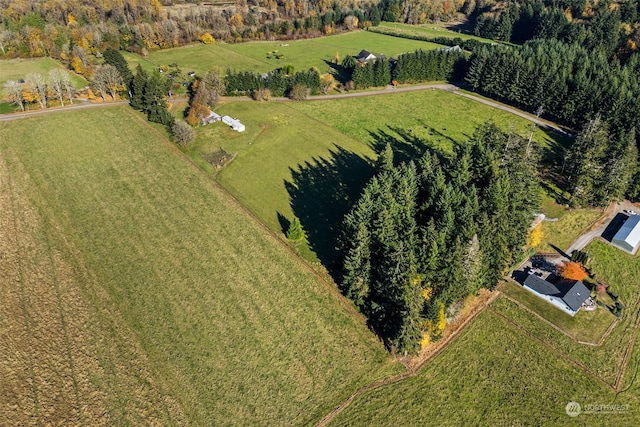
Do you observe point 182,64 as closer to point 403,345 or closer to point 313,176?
point 313,176

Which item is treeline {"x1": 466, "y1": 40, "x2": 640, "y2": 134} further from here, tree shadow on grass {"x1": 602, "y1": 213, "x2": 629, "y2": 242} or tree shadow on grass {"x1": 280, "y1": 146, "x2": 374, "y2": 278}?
tree shadow on grass {"x1": 280, "y1": 146, "x2": 374, "y2": 278}

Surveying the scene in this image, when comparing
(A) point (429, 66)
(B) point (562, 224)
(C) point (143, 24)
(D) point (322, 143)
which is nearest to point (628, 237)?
(B) point (562, 224)

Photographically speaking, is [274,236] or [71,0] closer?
[274,236]

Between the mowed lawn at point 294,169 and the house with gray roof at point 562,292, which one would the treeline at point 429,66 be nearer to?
the mowed lawn at point 294,169

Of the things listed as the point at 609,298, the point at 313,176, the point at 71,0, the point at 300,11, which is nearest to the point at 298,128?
the point at 313,176
